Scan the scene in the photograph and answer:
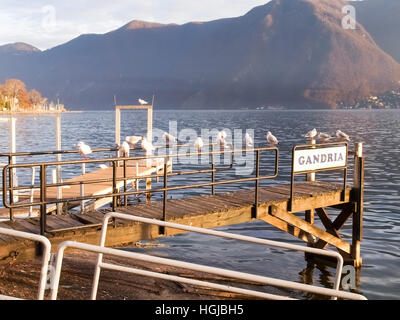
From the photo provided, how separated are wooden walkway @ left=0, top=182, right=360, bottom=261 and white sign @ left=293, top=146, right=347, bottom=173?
0.62 metres

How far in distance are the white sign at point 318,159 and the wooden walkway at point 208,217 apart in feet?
2.04

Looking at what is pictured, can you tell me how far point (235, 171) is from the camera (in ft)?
117

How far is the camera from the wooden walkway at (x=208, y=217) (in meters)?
8.10

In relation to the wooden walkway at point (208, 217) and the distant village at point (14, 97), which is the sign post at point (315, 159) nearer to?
the wooden walkway at point (208, 217)

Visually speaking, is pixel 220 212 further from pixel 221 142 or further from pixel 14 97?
pixel 14 97

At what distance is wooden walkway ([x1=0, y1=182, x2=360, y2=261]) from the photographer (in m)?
8.10

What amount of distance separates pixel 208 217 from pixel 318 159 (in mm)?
3549

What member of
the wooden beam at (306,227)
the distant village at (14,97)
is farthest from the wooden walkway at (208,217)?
the distant village at (14,97)

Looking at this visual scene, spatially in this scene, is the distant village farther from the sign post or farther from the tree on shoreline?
the sign post

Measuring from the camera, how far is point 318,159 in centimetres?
1180

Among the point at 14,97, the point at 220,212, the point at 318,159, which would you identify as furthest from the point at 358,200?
the point at 14,97
